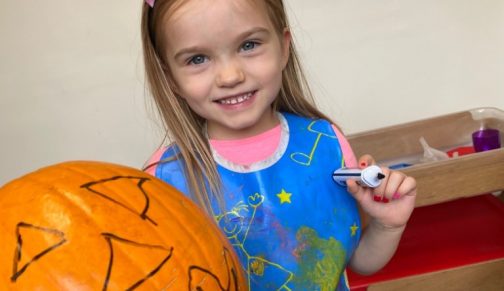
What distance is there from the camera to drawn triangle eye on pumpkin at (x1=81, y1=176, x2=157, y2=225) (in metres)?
0.61

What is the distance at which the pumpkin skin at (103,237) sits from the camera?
0.54m

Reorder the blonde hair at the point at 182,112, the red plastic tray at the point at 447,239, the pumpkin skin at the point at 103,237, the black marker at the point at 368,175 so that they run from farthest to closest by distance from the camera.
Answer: the red plastic tray at the point at 447,239
the blonde hair at the point at 182,112
the black marker at the point at 368,175
the pumpkin skin at the point at 103,237

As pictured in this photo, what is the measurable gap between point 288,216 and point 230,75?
0.24 meters

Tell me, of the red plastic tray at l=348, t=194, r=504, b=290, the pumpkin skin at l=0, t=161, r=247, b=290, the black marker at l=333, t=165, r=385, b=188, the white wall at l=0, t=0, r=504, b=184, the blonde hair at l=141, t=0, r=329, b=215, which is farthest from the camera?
the white wall at l=0, t=0, r=504, b=184

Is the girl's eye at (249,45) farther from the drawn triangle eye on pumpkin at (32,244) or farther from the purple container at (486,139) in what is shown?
the purple container at (486,139)

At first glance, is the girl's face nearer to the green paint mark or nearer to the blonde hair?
the blonde hair

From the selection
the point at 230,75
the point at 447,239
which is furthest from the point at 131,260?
the point at 447,239

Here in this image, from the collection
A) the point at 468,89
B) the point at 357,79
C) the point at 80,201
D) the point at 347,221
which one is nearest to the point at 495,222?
the point at 468,89

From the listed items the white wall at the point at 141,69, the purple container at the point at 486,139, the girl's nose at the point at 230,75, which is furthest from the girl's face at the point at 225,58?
the purple container at the point at 486,139

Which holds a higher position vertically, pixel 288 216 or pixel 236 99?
pixel 236 99

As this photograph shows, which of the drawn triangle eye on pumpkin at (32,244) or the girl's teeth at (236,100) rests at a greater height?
the girl's teeth at (236,100)

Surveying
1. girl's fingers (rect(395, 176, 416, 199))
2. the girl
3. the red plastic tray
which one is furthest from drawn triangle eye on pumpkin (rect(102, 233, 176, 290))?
the red plastic tray

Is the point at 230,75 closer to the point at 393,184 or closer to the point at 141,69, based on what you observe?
the point at 393,184

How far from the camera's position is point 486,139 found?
1774mm
